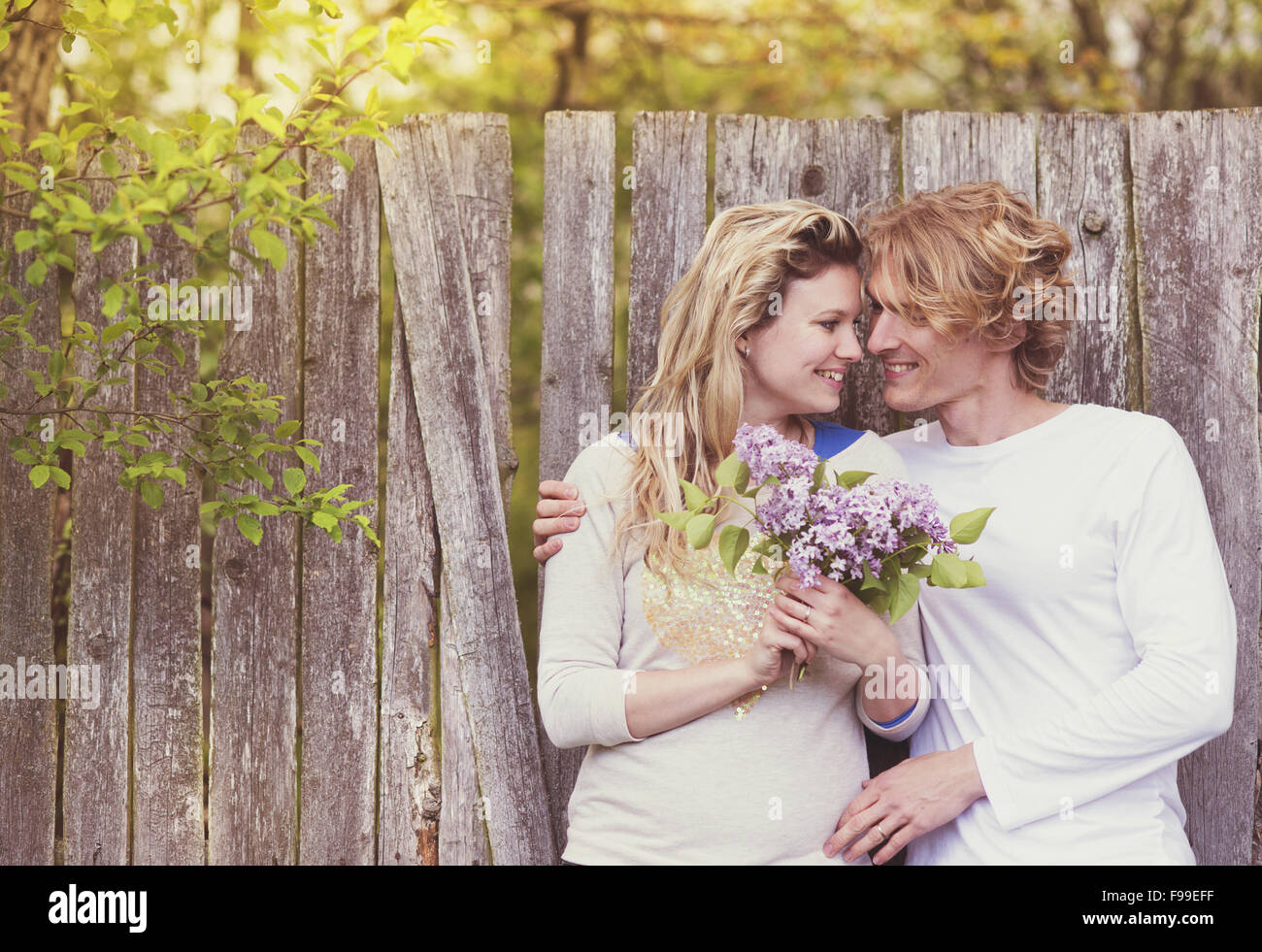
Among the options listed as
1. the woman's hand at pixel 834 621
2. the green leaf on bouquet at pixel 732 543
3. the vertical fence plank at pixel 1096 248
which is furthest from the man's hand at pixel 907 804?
the vertical fence plank at pixel 1096 248

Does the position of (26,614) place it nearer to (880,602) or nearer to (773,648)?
(773,648)

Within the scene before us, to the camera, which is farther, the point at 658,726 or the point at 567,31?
the point at 567,31

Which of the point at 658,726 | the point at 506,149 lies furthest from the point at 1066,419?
the point at 506,149

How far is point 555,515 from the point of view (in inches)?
90.0

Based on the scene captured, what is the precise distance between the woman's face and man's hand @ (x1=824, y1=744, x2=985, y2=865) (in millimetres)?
826

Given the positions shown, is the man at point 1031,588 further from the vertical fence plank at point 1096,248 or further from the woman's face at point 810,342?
the vertical fence plank at point 1096,248

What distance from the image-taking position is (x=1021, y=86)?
6.71 metres

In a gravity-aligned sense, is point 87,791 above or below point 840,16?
below

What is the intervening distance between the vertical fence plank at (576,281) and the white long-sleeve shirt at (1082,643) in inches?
36.8

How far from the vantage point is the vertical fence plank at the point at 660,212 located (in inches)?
105

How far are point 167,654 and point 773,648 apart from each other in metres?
1.61

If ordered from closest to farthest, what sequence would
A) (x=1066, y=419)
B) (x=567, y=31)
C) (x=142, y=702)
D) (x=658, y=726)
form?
(x=658, y=726) → (x=1066, y=419) → (x=142, y=702) → (x=567, y=31)
